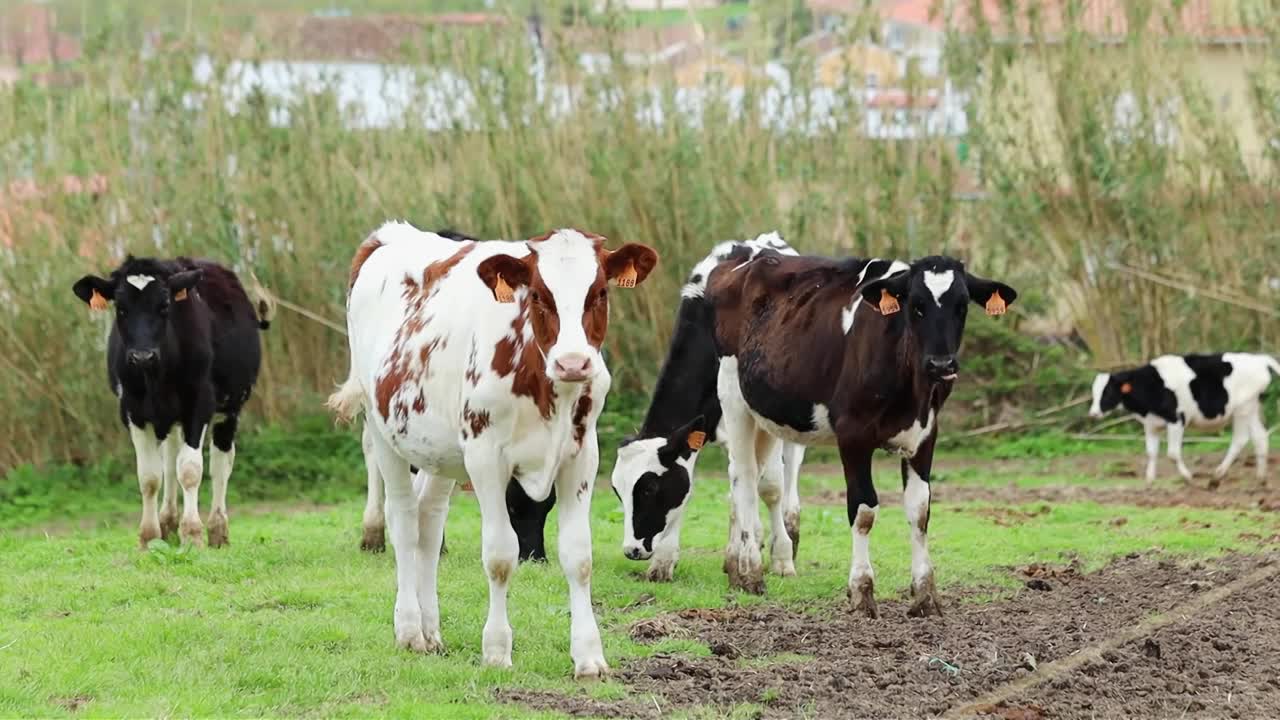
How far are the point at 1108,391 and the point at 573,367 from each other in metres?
11.0

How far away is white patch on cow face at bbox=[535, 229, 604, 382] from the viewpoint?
7152mm

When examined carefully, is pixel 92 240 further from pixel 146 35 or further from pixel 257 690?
pixel 257 690

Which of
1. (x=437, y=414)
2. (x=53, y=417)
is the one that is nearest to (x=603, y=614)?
(x=437, y=414)

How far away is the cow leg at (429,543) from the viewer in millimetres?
8219

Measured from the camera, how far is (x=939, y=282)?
29.9ft

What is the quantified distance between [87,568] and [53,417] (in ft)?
20.1

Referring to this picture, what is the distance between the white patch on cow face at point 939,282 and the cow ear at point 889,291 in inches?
5.9

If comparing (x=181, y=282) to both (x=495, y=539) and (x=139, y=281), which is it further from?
(x=495, y=539)

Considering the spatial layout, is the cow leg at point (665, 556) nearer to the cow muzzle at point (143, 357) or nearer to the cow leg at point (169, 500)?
the cow muzzle at point (143, 357)

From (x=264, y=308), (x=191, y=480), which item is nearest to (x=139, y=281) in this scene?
(x=191, y=480)

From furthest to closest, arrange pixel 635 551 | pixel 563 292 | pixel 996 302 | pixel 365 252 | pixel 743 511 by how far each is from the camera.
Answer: pixel 743 511 < pixel 635 551 < pixel 996 302 < pixel 365 252 < pixel 563 292

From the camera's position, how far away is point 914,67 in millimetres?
19312

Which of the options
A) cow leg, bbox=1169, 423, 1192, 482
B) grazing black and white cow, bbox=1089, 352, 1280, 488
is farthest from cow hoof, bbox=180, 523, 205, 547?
cow leg, bbox=1169, 423, 1192, 482

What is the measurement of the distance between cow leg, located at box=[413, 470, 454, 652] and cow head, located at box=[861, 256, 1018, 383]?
2581 millimetres
